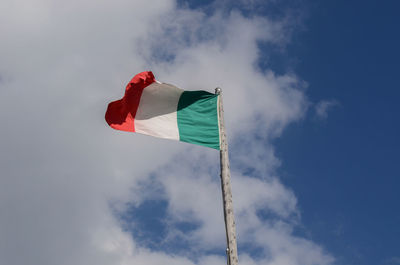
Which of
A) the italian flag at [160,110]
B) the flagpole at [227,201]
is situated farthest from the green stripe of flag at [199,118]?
the flagpole at [227,201]

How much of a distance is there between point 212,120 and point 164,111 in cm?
181

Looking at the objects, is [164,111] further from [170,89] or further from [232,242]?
[232,242]

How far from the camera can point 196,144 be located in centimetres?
1348

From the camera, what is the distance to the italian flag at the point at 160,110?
14117 mm

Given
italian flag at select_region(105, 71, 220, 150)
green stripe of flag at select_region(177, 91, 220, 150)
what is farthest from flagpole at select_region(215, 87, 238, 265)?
italian flag at select_region(105, 71, 220, 150)

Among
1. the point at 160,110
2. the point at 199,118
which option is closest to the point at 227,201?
the point at 199,118

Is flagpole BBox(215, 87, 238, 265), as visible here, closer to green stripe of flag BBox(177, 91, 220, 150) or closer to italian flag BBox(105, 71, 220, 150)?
green stripe of flag BBox(177, 91, 220, 150)

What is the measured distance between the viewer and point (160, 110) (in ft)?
48.6

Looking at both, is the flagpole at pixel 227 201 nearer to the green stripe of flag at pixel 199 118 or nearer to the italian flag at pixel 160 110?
the green stripe of flag at pixel 199 118

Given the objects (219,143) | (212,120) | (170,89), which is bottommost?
(219,143)

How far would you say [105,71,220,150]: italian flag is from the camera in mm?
14117

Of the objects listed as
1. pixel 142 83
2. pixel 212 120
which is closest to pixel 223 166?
pixel 212 120

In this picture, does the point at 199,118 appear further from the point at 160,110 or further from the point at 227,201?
the point at 227,201

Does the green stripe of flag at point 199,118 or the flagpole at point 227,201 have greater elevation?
the green stripe of flag at point 199,118
